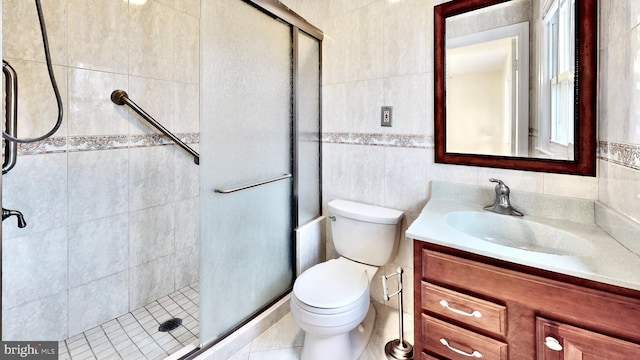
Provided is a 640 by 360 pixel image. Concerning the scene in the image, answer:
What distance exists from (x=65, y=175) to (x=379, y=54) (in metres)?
1.93

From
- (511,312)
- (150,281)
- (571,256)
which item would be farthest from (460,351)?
(150,281)

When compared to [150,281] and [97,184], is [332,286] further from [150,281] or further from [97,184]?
[97,184]

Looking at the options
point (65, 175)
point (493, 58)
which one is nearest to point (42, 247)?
point (65, 175)

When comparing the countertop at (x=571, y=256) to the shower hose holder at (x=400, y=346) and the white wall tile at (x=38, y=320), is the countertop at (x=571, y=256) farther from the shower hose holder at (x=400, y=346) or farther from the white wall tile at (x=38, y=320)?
the white wall tile at (x=38, y=320)

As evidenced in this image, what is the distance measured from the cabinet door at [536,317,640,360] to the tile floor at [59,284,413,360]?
0.85m

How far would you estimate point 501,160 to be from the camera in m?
1.52

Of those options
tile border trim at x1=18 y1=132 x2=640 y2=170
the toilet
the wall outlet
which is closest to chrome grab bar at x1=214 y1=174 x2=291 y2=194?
the toilet

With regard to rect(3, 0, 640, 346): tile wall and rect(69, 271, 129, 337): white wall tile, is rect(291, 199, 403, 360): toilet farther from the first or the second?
rect(69, 271, 129, 337): white wall tile

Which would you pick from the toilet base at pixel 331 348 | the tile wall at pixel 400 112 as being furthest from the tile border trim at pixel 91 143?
the toilet base at pixel 331 348

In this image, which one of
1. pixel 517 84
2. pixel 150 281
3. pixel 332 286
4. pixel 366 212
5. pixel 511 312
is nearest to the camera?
pixel 511 312

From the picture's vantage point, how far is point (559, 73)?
1.35m

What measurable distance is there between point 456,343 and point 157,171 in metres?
1.97

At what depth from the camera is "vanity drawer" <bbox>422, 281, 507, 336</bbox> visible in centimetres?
105

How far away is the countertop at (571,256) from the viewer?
0.88 meters
